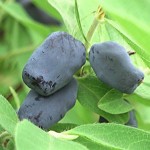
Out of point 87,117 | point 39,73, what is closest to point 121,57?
point 39,73

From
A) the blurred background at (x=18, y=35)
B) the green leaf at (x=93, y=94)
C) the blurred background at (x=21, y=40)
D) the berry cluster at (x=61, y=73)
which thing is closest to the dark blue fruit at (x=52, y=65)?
the berry cluster at (x=61, y=73)

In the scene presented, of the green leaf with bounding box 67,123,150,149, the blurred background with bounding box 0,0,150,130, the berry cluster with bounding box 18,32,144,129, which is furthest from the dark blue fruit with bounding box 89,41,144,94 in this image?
the blurred background with bounding box 0,0,150,130

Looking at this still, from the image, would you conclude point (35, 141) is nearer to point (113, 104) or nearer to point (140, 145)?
point (140, 145)

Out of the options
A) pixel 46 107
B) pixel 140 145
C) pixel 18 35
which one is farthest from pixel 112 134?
pixel 18 35

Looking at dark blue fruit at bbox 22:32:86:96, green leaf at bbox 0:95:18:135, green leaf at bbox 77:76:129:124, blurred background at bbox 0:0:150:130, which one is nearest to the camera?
green leaf at bbox 0:95:18:135

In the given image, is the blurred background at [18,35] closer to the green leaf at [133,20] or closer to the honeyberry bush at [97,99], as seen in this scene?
the honeyberry bush at [97,99]

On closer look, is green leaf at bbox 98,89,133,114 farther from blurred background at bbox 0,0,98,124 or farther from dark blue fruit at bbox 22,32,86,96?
blurred background at bbox 0,0,98,124
